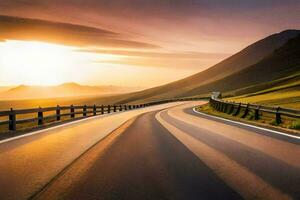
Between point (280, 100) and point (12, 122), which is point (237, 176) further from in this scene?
point (280, 100)

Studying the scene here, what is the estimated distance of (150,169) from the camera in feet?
30.2

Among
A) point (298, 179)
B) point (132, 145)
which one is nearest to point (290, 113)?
point (132, 145)

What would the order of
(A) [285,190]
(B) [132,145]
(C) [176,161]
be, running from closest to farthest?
(A) [285,190], (C) [176,161], (B) [132,145]

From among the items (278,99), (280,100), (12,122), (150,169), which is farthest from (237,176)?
(278,99)

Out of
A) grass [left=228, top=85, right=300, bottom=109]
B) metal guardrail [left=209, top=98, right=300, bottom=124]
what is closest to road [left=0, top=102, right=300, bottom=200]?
metal guardrail [left=209, top=98, right=300, bottom=124]

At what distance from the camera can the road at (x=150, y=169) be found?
710 centimetres

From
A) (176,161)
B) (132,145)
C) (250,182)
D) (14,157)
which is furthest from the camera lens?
(132,145)

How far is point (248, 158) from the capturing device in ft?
35.3

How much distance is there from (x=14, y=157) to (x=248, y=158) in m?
5.37

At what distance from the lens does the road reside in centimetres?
710

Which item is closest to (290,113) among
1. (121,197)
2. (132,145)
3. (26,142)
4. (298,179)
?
(132,145)

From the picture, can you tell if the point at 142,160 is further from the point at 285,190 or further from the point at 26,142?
the point at 26,142

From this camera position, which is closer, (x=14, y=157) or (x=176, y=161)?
(x=176, y=161)

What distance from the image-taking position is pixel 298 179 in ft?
26.8
